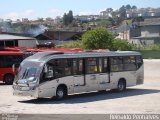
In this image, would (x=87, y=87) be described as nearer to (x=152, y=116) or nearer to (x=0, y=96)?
(x=0, y=96)

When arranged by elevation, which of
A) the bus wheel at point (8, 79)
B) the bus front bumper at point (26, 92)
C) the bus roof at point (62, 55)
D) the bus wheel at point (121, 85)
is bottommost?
the bus wheel at point (8, 79)

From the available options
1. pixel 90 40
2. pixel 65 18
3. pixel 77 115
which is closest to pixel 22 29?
pixel 90 40

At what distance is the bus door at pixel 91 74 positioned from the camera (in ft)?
87.2

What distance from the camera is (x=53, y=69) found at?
24.2 metres

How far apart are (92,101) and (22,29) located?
92.9 meters

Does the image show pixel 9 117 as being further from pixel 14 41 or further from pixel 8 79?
pixel 14 41

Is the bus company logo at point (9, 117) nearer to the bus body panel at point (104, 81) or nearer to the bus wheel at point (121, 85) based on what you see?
the bus body panel at point (104, 81)

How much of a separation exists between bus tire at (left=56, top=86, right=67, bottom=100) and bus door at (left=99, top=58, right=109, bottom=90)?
3.23 m

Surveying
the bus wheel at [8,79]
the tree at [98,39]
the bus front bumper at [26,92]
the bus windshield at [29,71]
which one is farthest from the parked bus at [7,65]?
the tree at [98,39]

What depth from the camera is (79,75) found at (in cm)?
2597

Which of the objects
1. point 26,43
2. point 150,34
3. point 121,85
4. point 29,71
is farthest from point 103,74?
point 150,34

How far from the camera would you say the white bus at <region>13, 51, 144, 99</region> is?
23.5m

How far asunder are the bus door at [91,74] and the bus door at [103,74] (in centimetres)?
35

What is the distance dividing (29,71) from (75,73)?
121 inches
